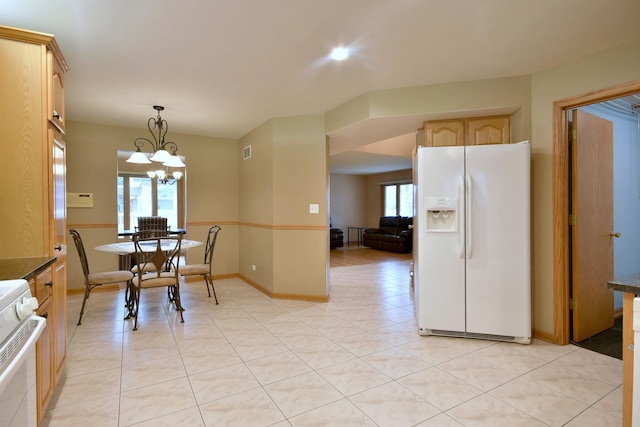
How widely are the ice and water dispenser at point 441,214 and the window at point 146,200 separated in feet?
22.8

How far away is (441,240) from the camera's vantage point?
2.90 m

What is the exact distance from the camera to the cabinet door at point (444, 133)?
3217 mm

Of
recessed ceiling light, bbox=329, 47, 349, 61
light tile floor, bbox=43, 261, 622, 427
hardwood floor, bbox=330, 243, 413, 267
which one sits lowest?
light tile floor, bbox=43, 261, 622, 427

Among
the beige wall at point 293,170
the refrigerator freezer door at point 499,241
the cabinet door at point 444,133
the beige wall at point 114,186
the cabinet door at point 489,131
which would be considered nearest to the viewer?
the refrigerator freezer door at point 499,241

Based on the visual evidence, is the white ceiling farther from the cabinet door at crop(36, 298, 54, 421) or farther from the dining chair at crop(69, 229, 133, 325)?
the cabinet door at crop(36, 298, 54, 421)

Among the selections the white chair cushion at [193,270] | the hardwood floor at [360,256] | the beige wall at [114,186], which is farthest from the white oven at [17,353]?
the hardwood floor at [360,256]

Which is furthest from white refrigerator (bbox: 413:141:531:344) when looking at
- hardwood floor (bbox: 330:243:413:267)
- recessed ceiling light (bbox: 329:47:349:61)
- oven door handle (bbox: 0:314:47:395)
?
hardwood floor (bbox: 330:243:413:267)

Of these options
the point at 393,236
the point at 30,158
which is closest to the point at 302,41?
the point at 30,158

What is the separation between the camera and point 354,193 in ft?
Answer: 36.1

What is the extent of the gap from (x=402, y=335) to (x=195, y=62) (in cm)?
300

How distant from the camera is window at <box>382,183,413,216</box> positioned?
9.89 meters

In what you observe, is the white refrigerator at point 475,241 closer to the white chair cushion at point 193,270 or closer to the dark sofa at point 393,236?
Result: the white chair cushion at point 193,270

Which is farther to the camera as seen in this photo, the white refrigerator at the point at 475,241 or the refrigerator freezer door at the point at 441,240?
the refrigerator freezer door at the point at 441,240

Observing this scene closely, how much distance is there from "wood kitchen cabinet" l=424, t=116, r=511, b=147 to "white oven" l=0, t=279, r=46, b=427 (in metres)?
3.25
